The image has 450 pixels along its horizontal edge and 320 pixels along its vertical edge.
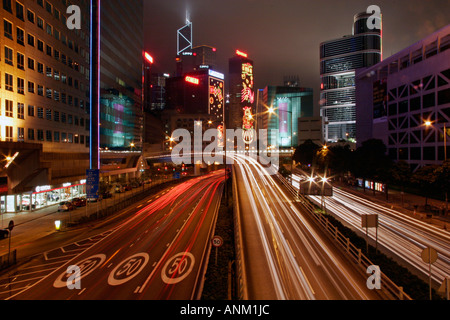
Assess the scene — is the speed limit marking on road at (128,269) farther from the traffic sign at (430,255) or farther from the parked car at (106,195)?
the parked car at (106,195)

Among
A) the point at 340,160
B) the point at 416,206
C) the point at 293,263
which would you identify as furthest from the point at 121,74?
the point at 293,263

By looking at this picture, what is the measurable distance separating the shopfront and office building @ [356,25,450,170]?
200 ft

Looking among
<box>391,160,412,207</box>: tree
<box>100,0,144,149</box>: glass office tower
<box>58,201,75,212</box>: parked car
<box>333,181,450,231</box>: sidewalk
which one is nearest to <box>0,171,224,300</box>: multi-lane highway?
<box>58,201,75,212</box>: parked car

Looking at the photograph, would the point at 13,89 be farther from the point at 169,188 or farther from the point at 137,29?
the point at 137,29

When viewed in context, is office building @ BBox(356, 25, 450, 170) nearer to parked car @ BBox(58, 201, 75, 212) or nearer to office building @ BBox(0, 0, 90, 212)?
parked car @ BBox(58, 201, 75, 212)

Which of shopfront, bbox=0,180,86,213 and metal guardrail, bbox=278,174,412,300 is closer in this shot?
metal guardrail, bbox=278,174,412,300

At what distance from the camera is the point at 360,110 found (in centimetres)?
9069

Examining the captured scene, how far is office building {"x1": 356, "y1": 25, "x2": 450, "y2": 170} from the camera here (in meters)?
53.5

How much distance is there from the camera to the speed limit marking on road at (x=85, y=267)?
16009mm

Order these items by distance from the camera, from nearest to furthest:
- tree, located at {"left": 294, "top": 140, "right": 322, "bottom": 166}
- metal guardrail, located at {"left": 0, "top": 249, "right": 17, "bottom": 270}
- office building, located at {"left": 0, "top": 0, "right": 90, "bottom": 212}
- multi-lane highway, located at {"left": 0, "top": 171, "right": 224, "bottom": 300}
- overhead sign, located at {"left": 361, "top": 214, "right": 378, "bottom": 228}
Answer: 1. multi-lane highway, located at {"left": 0, "top": 171, "right": 224, "bottom": 300}
2. overhead sign, located at {"left": 361, "top": 214, "right": 378, "bottom": 228}
3. metal guardrail, located at {"left": 0, "top": 249, "right": 17, "bottom": 270}
4. office building, located at {"left": 0, "top": 0, "right": 90, "bottom": 212}
5. tree, located at {"left": 294, "top": 140, "right": 322, "bottom": 166}

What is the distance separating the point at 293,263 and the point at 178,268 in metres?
7.15

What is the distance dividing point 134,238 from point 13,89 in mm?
23238

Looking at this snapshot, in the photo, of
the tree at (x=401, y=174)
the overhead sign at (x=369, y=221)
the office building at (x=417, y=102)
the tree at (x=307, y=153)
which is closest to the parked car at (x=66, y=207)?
the overhead sign at (x=369, y=221)

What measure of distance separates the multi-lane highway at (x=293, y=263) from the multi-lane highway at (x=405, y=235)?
18.2ft
